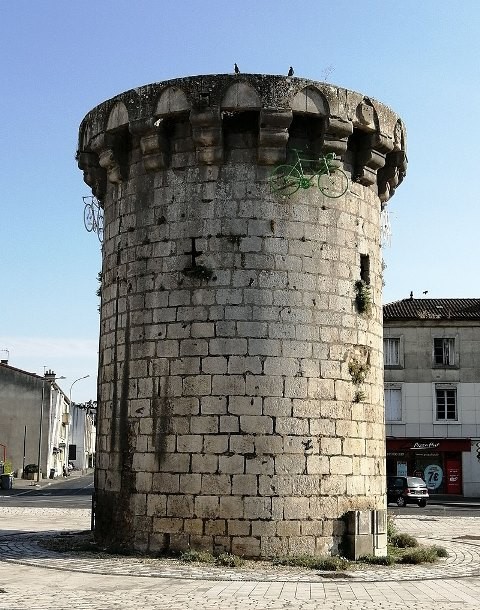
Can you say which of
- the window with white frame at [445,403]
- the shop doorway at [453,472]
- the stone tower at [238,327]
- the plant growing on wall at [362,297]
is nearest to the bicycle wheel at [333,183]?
the stone tower at [238,327]

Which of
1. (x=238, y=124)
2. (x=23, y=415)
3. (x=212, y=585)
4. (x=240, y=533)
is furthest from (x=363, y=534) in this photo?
(x=23, y=415)

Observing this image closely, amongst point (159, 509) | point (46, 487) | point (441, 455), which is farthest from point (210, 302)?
point (46, 487)

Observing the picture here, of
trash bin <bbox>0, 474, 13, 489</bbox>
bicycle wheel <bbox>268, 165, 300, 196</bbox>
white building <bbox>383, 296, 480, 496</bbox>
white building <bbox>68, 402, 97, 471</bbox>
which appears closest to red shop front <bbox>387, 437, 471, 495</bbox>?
white building <bbox>383, 296, 480, 496</bbox>

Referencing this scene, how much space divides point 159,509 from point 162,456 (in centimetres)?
86

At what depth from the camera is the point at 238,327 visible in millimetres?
13070

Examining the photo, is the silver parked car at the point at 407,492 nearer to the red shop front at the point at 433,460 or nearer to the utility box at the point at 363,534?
the red shop front at the point at 433,460

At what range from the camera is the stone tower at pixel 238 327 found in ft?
→ 41.9

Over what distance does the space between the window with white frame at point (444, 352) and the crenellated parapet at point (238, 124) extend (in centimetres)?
2894

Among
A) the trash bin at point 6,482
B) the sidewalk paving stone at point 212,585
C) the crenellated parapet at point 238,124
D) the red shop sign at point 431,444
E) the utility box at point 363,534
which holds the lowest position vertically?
the trash bin at point 6,482

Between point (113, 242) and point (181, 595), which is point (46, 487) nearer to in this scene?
point (113, 242)

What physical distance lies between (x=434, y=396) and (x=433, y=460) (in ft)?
11.2

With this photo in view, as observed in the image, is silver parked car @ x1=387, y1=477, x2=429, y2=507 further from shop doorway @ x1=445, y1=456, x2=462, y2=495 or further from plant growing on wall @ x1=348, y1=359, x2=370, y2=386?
plant growing on wall @ x1=348, y1=359, x2=370, y2=386

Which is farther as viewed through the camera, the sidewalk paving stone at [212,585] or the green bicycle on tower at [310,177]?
the green bicycle on tower at [310,177]

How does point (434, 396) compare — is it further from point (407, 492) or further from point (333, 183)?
point (333, 183)
